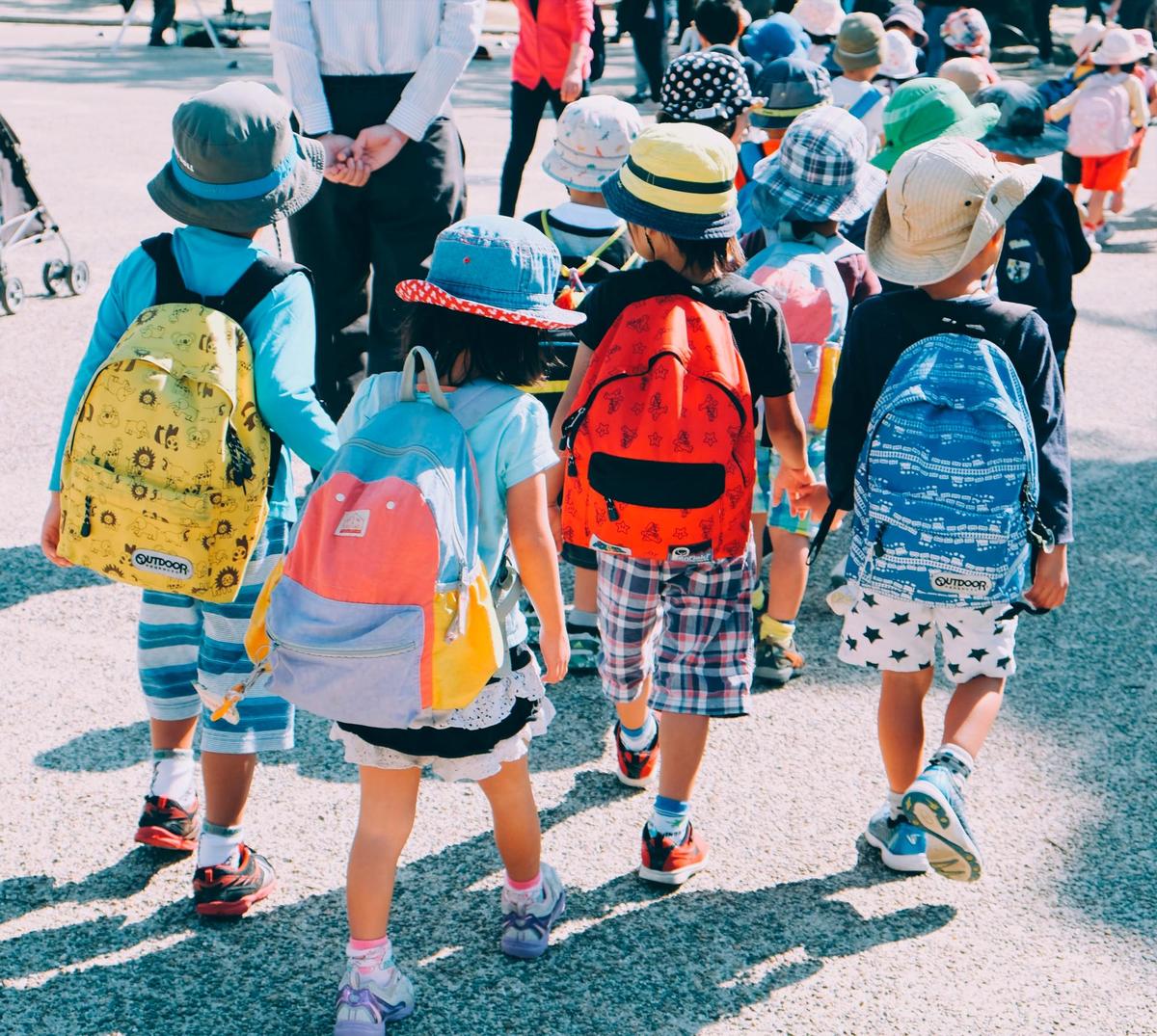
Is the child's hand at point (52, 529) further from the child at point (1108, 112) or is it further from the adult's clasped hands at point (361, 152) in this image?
the child at point (1108, 112)

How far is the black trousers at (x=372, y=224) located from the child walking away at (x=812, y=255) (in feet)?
4.17

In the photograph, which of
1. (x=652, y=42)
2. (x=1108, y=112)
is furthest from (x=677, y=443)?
(x=652, y=42)

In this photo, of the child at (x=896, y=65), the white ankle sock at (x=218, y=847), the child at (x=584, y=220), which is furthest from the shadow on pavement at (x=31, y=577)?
the child at (x=896, y=65)

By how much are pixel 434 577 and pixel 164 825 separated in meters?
1.23

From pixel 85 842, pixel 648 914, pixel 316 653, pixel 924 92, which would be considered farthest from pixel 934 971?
pixel 924 92

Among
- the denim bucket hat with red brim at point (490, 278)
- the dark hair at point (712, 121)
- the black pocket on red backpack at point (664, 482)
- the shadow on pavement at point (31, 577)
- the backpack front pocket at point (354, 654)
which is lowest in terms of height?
the shadow on pavement at point (31, 577)

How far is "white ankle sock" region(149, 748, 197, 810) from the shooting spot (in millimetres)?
3273

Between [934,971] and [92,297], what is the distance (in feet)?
20.6

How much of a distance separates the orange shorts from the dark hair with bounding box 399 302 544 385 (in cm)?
824

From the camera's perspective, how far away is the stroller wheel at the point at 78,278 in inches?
300

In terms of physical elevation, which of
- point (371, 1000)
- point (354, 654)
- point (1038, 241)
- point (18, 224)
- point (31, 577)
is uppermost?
point (1038, 241)

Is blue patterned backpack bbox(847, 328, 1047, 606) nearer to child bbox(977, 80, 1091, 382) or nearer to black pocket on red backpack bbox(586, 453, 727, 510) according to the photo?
black pocket on red backpack bbox(586, 453, 727, 510)

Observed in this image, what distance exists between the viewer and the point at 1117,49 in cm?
954

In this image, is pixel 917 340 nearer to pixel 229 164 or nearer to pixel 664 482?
pixel 664 482
